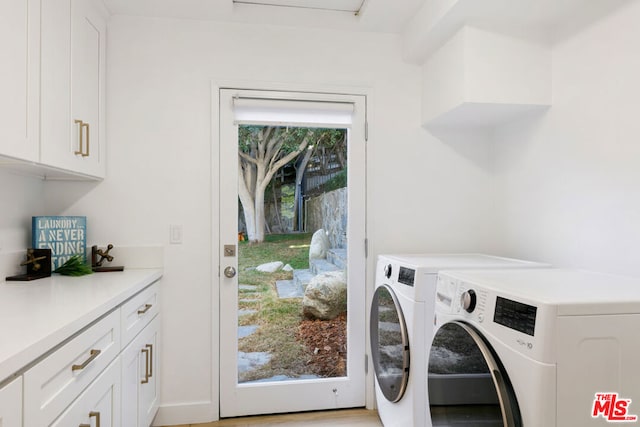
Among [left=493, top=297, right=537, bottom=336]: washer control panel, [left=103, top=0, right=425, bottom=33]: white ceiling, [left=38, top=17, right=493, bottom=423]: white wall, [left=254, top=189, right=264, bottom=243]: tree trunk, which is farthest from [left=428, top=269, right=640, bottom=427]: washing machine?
[left=103, top=0, right=425, bottom=33]: white ceiling

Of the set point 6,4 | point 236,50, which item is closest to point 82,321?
point 6,4

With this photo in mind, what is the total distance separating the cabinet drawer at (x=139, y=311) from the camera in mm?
1520

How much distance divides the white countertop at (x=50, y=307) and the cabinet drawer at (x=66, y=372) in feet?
0.14

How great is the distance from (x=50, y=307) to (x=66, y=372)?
0.27m

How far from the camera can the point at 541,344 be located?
35.1 inches

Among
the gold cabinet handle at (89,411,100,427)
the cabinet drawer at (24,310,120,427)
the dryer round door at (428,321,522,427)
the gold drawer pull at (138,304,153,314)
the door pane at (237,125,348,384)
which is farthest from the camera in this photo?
the door pane at (237,125,348,384)

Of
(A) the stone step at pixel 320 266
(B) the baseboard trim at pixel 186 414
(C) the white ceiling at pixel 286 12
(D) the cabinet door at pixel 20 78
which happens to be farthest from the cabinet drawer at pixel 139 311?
(C) the white ceiling at pixel 286 12

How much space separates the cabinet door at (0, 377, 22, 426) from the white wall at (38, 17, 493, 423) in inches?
53.0

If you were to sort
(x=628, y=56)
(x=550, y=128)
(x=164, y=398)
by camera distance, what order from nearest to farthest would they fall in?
(x=628, y=56)
(x=550, y=128)
(x=164, y=398)

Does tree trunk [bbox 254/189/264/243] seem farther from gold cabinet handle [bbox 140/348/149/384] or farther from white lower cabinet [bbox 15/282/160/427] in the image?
gold cabinet handle [bbox 140/348/149/384]

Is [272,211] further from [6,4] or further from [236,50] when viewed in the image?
[6,4]

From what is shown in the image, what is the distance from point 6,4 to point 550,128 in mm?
2400

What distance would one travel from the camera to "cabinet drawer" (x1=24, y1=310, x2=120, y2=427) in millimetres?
868

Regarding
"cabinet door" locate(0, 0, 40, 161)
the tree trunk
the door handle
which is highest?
"cabinet door" locate(0, 0, 40, 161)
